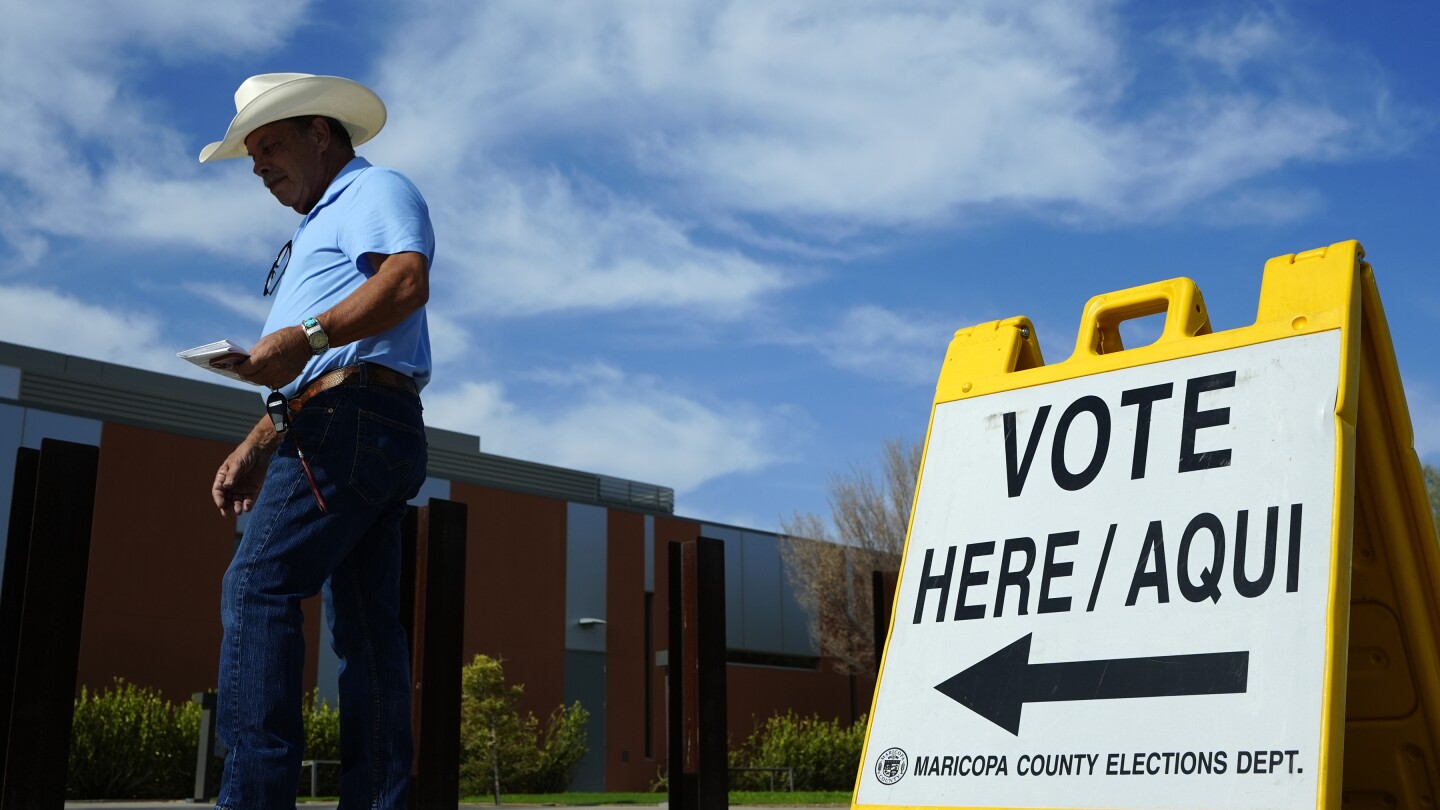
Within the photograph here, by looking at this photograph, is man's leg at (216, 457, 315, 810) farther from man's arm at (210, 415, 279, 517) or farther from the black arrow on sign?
the black arrow on sign

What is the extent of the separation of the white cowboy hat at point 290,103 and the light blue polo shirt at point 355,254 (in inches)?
7.2

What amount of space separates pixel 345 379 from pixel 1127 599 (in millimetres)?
1775

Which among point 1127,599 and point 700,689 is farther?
point 700,689

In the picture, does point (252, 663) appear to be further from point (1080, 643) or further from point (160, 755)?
point (160, 755)

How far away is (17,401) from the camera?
2220 centimetres

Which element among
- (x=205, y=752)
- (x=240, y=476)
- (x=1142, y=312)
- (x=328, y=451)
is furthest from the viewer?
(x=205, y=752)

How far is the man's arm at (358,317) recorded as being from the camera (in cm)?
272

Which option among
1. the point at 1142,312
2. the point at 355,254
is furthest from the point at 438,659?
the point at 1142,312

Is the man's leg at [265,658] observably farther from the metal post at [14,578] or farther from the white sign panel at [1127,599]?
the white sign panel at [1127,599]

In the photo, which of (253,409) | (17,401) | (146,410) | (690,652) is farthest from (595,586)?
(690,652)

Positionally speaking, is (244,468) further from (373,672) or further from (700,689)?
(700,689)

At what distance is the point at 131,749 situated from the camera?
18359 millimetres

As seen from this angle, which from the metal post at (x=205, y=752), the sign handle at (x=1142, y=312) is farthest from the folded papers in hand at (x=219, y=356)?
the metal post at (x=205, y=752)

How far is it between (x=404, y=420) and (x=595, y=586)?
28.8 metres
